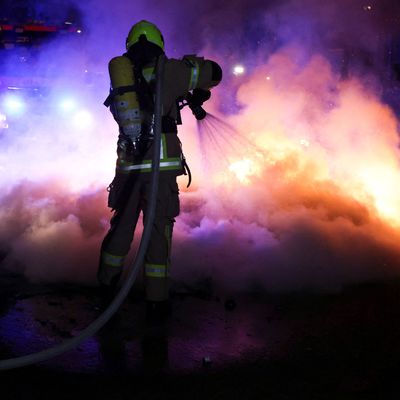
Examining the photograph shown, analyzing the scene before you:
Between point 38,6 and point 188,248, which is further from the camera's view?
point 38,6

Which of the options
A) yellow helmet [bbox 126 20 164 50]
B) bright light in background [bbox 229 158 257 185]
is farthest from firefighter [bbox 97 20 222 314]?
bright light in background [bbox 229 158 257 185]

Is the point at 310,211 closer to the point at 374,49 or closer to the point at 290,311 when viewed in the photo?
the point at 290,311

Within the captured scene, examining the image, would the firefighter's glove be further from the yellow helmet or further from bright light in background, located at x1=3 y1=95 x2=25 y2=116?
bright light in background, located at x1=3 y1=95 x2=25 y2=116

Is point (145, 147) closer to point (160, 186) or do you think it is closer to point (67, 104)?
point (160, 186)

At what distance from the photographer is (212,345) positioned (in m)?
2.39

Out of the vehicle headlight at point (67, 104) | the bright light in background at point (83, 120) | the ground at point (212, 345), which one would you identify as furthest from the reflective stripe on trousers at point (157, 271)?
the vehicle headlight at point (67, 104)

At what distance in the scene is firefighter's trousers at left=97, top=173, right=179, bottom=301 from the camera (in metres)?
2.75

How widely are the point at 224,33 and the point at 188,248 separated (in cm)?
650

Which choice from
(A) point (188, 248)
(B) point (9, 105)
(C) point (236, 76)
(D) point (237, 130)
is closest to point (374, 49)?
(C) point (236, 76)

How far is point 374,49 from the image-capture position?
8.80 m

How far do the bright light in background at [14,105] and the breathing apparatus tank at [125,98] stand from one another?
8.41 metres

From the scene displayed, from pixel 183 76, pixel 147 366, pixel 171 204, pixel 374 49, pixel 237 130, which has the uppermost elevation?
pixel 374 49

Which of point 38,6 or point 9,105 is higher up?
point 38,6

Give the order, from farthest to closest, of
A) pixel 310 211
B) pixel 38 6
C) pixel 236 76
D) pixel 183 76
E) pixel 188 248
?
pixel 38 6
pixel 236 76
pixel 310 211
pixel 188 248
pixel 183 76
